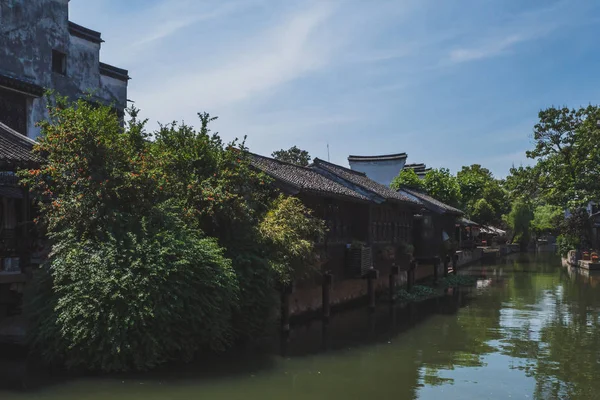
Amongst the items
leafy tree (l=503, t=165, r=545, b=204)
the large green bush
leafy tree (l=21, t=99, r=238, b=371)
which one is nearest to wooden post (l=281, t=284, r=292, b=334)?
leafy tree (l=21, t=99, r=238, b=371)

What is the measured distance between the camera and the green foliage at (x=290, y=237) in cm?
1477

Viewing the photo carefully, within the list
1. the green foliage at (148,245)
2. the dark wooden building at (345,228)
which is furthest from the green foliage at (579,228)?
the green foliage at (148,245)

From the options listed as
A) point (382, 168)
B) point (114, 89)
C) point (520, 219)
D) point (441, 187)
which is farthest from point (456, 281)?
point (520, 219)

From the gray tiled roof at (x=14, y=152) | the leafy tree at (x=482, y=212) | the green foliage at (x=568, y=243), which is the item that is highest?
the leafy tree at (x=482, y=212)

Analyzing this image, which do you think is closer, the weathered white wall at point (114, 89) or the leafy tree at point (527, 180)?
the weathered white wall at point (114, 89)

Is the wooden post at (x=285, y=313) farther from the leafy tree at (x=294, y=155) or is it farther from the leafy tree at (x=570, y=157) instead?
the leafy tree at (x=294, y=155)

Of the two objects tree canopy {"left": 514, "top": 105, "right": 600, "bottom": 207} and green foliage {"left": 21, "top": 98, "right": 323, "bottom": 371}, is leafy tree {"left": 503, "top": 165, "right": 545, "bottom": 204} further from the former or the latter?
green foliage {"left": 21, "top": 98, "right": 323, "bottom": 371}

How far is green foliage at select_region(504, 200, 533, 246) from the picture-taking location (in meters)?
62.8

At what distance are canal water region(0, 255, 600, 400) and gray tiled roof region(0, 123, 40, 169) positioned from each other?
4784mm

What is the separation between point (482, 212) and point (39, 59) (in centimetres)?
4969

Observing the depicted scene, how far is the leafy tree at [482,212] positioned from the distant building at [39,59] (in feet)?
146

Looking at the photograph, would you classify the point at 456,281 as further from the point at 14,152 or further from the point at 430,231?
the point at 14,152

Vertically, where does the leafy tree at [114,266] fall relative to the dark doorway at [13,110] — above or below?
below

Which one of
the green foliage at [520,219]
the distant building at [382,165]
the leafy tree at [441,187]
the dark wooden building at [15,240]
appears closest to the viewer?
the dark wooden building at [15,240]
